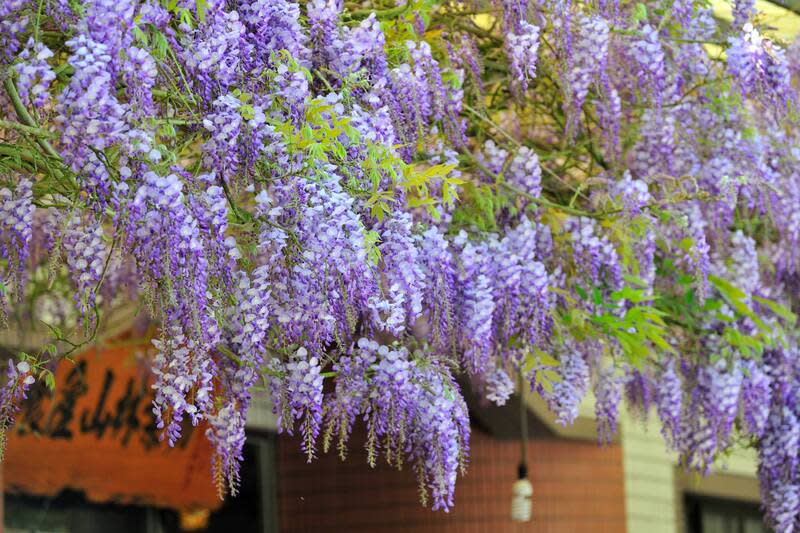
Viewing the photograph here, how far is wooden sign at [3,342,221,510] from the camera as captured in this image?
22.4 ft

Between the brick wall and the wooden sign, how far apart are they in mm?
829

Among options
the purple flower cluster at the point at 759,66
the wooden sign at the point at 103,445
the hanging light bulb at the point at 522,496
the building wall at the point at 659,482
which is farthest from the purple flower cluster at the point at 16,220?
the building wall at the point at 659,482

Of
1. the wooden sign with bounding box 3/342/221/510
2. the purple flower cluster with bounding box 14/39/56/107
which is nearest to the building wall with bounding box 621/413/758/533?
the wooden sign with bounding box 3/342/221/510

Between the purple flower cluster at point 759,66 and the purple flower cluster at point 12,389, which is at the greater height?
the purple flower cluster at point 759,66

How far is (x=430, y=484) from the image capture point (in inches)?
171

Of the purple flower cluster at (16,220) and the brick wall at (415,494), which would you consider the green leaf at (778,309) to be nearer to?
the brick wall at (415,494)

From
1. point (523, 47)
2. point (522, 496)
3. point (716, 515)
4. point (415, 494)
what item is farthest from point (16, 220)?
point (716, 515)

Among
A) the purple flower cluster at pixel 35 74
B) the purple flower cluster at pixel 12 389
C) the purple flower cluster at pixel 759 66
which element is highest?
the purple flower cluster at pixel 759 66

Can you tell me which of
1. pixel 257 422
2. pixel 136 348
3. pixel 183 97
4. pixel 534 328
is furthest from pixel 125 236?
pixel 257 422

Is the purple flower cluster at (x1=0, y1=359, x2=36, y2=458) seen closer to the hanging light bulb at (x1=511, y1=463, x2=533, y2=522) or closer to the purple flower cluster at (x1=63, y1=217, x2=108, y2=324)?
the purple flower cluster at (x1=63, y1=217, x2=108, y2=324)

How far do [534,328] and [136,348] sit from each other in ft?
10.7

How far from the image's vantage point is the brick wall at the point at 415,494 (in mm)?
8242

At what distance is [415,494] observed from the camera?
823cm

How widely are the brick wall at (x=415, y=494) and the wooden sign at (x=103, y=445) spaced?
2.72 ft
